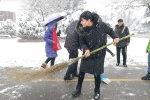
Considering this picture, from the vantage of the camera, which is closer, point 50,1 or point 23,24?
point 23,24

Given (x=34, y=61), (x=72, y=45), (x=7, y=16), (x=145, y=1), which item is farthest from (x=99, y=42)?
(x=7, y=16)

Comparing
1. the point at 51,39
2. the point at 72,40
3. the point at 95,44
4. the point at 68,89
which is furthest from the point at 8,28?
the point at 95,44

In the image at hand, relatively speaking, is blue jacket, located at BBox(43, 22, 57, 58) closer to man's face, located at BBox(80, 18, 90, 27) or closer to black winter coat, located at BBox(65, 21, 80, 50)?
black winter coat, located at BBox(65, 21, 80, 50)

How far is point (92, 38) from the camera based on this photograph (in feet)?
12.2

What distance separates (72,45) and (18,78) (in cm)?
143

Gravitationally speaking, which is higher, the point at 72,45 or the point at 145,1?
the point at 145,1

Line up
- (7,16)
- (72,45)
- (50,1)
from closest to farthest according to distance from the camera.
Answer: (72,45) < (50,1) < (7,16)

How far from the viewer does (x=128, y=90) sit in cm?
441

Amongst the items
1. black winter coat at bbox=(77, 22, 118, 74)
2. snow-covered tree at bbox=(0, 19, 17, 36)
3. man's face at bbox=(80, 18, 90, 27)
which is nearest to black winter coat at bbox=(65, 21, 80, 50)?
black winter coat at bbox=(77, 22, 118, 74)

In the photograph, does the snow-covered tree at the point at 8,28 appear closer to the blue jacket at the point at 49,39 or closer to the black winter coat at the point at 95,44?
the blue jacket at the point at 49,39

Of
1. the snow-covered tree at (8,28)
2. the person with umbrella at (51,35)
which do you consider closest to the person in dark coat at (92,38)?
the person with umbrella at (51,35)

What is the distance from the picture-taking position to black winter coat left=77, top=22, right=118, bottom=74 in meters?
3.70

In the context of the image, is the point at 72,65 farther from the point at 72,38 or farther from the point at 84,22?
the point at 84,22

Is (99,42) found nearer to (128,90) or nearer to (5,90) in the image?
(128,90)
